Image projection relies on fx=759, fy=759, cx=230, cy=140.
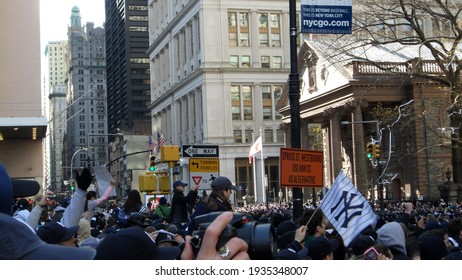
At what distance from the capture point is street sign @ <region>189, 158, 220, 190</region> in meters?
20.1

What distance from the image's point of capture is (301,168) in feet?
40.1

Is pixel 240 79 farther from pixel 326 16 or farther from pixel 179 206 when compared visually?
pixel 179 206

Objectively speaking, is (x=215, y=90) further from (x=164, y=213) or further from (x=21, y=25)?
(x=164, y=213)

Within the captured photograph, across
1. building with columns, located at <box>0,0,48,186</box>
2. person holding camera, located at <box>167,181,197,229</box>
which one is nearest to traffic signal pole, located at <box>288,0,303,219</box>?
person holding camera, located at <box>167,181,197,229</box>

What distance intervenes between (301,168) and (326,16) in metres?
3.71

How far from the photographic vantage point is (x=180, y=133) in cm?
9712

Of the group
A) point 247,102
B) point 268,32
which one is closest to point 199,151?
point 247,102

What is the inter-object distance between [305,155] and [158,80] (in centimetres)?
9914

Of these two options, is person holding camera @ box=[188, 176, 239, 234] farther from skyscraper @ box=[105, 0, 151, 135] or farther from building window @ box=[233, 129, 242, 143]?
skyscraper @ box=[105, 0, 151, 135]

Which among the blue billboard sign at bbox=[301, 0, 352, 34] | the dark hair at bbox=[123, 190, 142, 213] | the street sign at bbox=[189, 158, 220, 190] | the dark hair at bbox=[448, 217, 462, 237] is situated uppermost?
the blue billboard sign at bbox=[301, 0, 352, 34]

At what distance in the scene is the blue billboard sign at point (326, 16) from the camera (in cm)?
1439

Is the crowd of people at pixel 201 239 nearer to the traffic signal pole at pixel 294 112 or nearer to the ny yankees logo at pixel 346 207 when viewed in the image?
the ny yankees logo at pixel 346 207

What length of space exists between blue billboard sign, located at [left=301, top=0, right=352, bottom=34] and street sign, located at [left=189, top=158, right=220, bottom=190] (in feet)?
22.0
